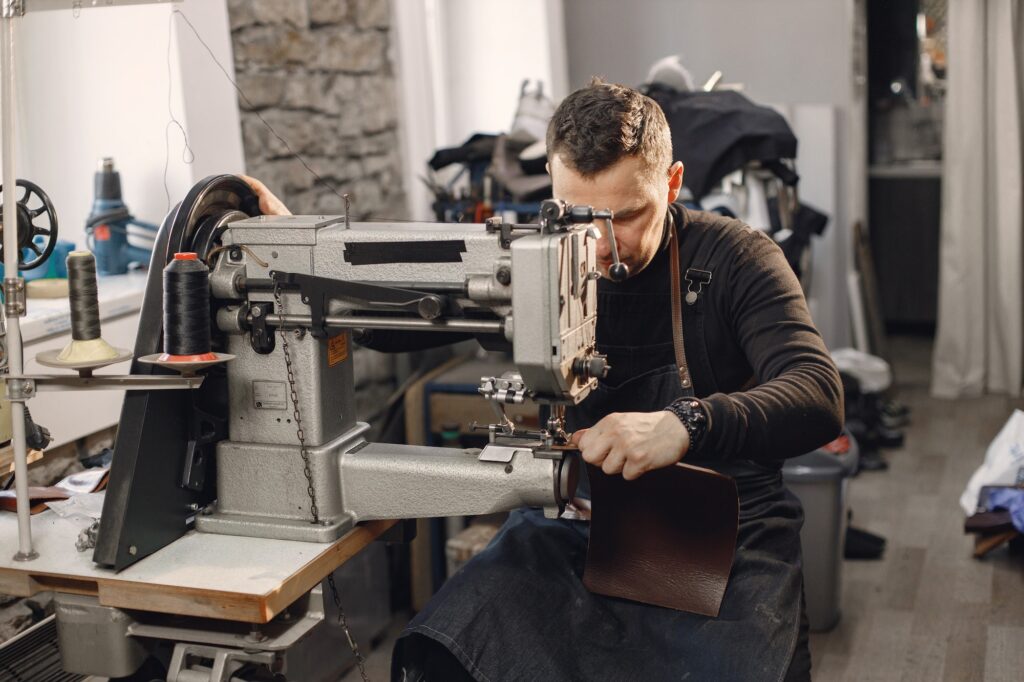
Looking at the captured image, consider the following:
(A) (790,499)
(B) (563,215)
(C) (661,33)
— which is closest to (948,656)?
(A) (790,499)

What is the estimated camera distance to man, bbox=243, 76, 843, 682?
161cm

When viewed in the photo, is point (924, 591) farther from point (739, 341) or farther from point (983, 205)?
point (983, 205)

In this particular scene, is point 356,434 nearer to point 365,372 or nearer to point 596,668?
point 596,668

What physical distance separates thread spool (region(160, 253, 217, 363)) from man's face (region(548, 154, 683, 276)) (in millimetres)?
593

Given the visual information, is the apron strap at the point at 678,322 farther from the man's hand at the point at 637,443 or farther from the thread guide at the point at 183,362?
the thread guide at the point at 183,362

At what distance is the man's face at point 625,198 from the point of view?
185 cm

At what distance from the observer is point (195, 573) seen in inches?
61.6

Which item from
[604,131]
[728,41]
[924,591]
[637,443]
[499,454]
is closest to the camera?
[637,443]

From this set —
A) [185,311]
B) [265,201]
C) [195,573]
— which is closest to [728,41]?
[265,201]

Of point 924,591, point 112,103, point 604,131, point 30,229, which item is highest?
point 112,103

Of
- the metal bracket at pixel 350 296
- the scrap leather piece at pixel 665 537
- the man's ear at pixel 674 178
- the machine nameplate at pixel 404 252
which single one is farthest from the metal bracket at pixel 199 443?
the man's ear at pixel 674 178

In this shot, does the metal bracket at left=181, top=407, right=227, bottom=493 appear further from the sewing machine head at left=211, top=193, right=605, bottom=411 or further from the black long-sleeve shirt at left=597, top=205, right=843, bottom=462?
the black long-sleeve shirt at left=597, top=205, right=843, bottom=462

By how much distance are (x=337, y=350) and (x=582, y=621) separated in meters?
0.54

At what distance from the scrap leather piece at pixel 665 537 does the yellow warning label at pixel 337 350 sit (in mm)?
406
